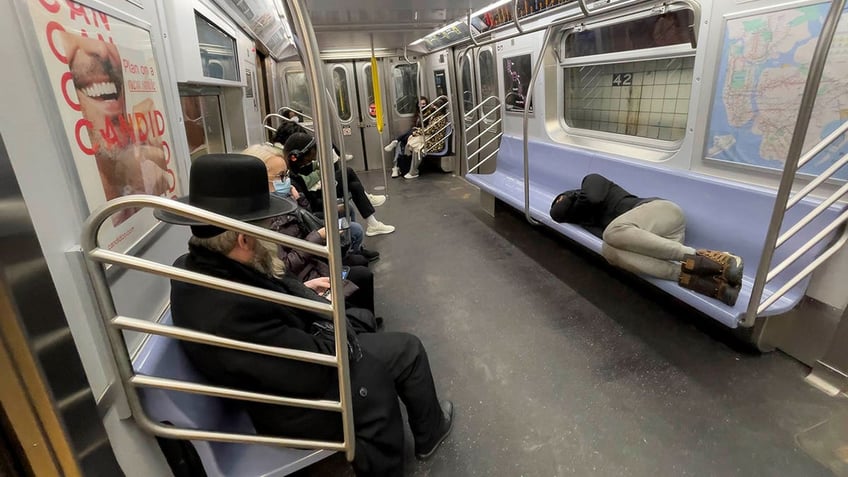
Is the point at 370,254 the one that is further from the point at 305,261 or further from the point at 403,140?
the point at 403,140

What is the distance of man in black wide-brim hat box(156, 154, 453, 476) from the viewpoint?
1.19 m

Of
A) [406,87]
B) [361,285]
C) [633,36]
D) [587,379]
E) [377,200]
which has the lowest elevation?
[587,379]

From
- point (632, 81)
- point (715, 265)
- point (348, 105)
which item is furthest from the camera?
point (348, 105)

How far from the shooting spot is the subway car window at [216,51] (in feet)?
8.57

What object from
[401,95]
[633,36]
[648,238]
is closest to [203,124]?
[648,238]

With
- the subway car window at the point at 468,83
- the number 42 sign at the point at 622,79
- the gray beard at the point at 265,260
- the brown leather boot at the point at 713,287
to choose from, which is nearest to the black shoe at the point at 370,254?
the gray beard at the point at 265,260

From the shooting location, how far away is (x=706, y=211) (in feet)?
8.64

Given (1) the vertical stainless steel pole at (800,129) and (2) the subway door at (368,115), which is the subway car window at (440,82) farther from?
(1) the vertical stainless steel pole at (800,129)

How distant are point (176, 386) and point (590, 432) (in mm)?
1720

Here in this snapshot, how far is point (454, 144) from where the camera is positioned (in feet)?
25.2

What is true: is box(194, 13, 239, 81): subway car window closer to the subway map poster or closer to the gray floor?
the gray floor

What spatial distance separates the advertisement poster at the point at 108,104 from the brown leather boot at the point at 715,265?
2.44 meters

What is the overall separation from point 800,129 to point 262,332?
6.27 feet

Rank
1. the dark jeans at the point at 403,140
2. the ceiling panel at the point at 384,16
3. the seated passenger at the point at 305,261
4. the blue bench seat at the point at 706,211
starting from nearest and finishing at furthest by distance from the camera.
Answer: the blue bench seat at the point at 706,211, the seated passenger at the point at 305,261, the ceiling panel at the point at 384,16, the dark jeans at the point at 403,140
